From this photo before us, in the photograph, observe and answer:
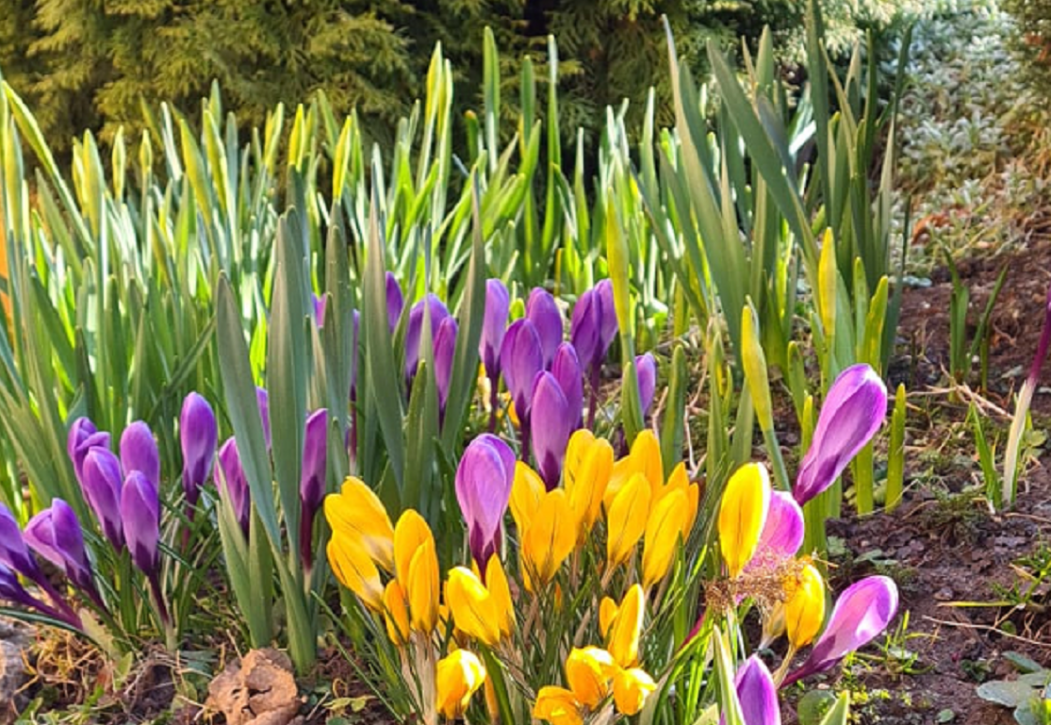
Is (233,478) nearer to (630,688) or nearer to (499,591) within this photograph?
(499,591)

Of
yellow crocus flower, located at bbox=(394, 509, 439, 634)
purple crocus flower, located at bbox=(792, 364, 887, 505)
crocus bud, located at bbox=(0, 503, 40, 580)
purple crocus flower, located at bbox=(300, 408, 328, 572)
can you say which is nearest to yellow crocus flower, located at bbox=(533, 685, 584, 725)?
yellow crocus flower, located at bbox=(394, 509, 439, 634)

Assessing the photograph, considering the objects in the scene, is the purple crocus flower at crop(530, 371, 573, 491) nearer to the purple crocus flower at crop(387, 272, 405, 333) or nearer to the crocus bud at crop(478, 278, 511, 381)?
the crocus bud at crop(478, 278, 511, 381)

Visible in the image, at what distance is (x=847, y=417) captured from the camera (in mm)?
926

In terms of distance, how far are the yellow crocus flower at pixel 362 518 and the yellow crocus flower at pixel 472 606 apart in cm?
10

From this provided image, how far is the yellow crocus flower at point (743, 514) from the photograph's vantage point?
2.64 feet

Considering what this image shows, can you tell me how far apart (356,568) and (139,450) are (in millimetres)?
410

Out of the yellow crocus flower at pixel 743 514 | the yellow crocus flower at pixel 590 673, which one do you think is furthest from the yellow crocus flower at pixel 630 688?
the yellow crocus flower at pixel 743 514

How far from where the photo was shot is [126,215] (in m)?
2.02

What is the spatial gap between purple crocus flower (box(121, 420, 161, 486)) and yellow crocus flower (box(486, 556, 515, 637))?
520 millimetres

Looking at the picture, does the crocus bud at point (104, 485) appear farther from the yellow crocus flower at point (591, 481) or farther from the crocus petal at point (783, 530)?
the crocus petal at point (783, 530)

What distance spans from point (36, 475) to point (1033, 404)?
1452mm

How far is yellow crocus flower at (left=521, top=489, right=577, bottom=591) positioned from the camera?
34.2 inches

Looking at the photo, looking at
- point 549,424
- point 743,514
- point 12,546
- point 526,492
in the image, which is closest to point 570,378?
point 549,424

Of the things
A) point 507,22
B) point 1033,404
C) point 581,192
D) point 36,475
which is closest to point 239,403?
point 36,475
